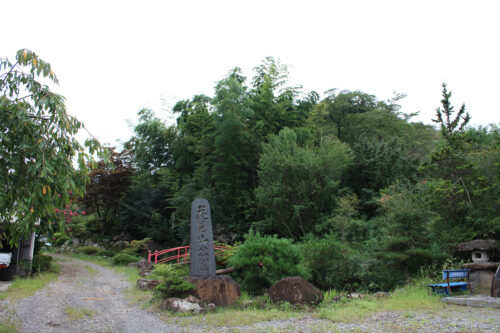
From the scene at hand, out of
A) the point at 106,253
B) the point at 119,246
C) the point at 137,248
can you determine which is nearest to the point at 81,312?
the point at 137,248

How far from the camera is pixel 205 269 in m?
7.45

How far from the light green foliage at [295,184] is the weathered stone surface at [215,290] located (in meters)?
6.81

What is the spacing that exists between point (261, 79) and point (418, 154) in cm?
844

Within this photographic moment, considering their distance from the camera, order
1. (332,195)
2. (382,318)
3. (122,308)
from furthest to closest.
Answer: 1. (332,195)
2. (122,308)
3. (382,318)

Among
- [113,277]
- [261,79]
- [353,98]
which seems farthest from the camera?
[353,98]

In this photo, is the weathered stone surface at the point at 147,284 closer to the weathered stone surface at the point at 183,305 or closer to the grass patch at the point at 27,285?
the grass patch at the point at 27,285

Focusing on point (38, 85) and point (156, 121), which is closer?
point (38, 85)

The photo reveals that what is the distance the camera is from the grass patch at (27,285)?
751 cm

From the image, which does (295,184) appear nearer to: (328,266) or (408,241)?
(328,266)

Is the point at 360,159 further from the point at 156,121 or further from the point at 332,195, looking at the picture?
the point at 156,121

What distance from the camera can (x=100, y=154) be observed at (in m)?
3.84

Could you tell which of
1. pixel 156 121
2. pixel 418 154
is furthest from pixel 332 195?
pixel 156 121

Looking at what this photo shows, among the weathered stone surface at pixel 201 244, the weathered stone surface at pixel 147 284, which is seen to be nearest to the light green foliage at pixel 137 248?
the weathered stone surface at pixel 147 284

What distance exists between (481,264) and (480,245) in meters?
0.54
